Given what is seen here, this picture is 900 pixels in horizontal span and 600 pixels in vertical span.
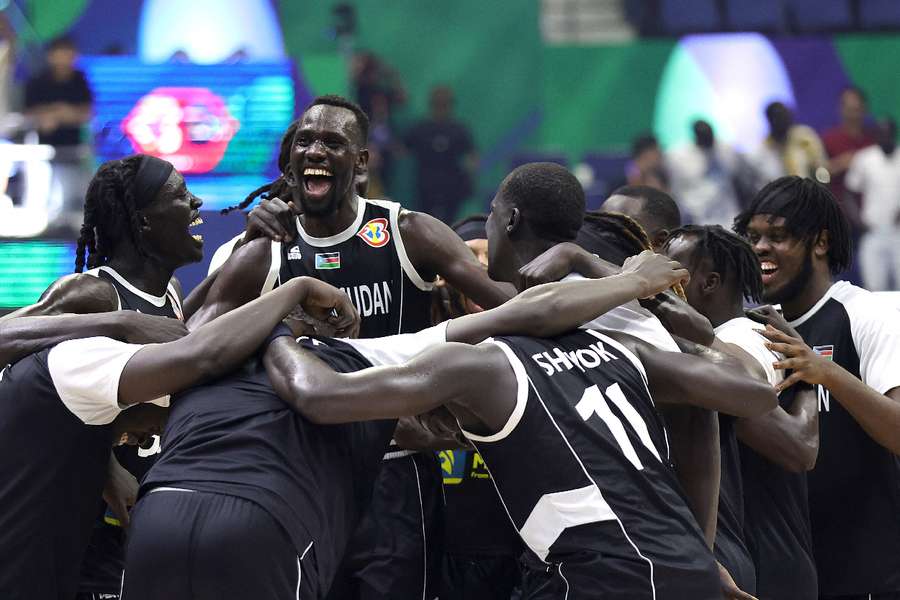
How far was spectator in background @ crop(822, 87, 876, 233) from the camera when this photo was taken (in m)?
13.0

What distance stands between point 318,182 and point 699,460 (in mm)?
1902

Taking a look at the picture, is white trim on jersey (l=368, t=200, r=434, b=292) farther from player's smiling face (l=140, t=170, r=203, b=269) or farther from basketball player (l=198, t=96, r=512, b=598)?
player's smiling face (l=140, t=170, r=203, b=269)

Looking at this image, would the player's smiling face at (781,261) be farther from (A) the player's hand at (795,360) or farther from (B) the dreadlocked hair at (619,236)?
(A) the player's hand at (795,360)

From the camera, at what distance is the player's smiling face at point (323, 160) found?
15.8ft

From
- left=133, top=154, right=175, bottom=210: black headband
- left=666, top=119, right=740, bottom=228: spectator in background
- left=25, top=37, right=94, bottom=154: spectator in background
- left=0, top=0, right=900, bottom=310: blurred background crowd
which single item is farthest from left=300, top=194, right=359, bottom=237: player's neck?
left=666, top=119, right=740, bottom=228: spectator in background

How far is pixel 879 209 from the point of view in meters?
12.9

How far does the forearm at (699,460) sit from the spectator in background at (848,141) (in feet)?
31.4

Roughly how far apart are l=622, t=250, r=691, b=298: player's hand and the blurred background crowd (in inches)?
304

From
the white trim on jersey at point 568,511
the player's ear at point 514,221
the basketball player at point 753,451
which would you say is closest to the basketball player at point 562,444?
the white trim on jersey at point 568,511

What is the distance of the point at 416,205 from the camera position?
1337cm

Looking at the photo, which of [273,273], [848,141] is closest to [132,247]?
[273,273]

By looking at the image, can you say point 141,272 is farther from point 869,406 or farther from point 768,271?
point 869,406

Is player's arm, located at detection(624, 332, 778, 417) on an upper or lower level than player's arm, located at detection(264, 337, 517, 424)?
lower

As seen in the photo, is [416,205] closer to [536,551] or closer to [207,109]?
[207,109]
